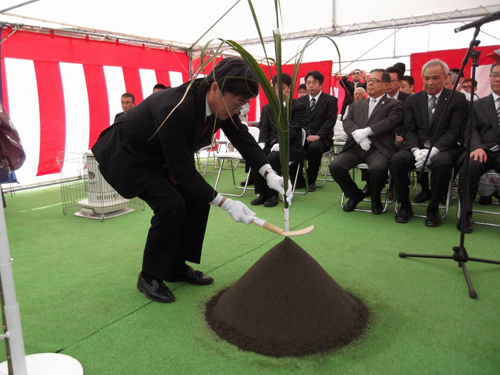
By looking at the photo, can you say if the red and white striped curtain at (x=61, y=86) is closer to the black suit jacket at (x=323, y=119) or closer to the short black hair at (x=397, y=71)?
the black suit jacket at (x=323, y=119)

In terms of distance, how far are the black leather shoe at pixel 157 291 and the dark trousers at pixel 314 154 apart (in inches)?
143

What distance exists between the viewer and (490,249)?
10.6 feet

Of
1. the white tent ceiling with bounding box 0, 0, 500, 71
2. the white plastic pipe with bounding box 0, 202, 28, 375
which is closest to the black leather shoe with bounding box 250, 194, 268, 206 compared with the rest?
the white tent ceiling with bounding box 0, 0, 500, 71

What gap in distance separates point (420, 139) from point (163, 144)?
126 inches

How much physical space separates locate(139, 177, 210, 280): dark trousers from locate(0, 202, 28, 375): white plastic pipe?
0.88 meters

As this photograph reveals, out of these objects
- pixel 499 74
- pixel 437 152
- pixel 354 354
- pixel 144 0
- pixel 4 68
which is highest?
pixel 144 0

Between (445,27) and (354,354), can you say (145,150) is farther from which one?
(445,27)

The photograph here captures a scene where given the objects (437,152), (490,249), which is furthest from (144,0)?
(490,249)

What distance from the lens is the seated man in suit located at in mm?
4391

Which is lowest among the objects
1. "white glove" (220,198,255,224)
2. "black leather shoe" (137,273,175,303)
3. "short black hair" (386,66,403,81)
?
"black leather shoe" (137,273,175,303)

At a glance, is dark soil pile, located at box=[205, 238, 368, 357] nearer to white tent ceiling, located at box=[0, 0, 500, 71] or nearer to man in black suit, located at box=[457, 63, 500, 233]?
man in black suit, located at box=[457, 63, 500, 233]

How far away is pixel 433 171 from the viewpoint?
3.97 metres

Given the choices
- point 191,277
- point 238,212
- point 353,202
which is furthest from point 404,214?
point 238,212

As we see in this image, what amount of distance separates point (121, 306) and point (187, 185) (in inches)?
34.1
